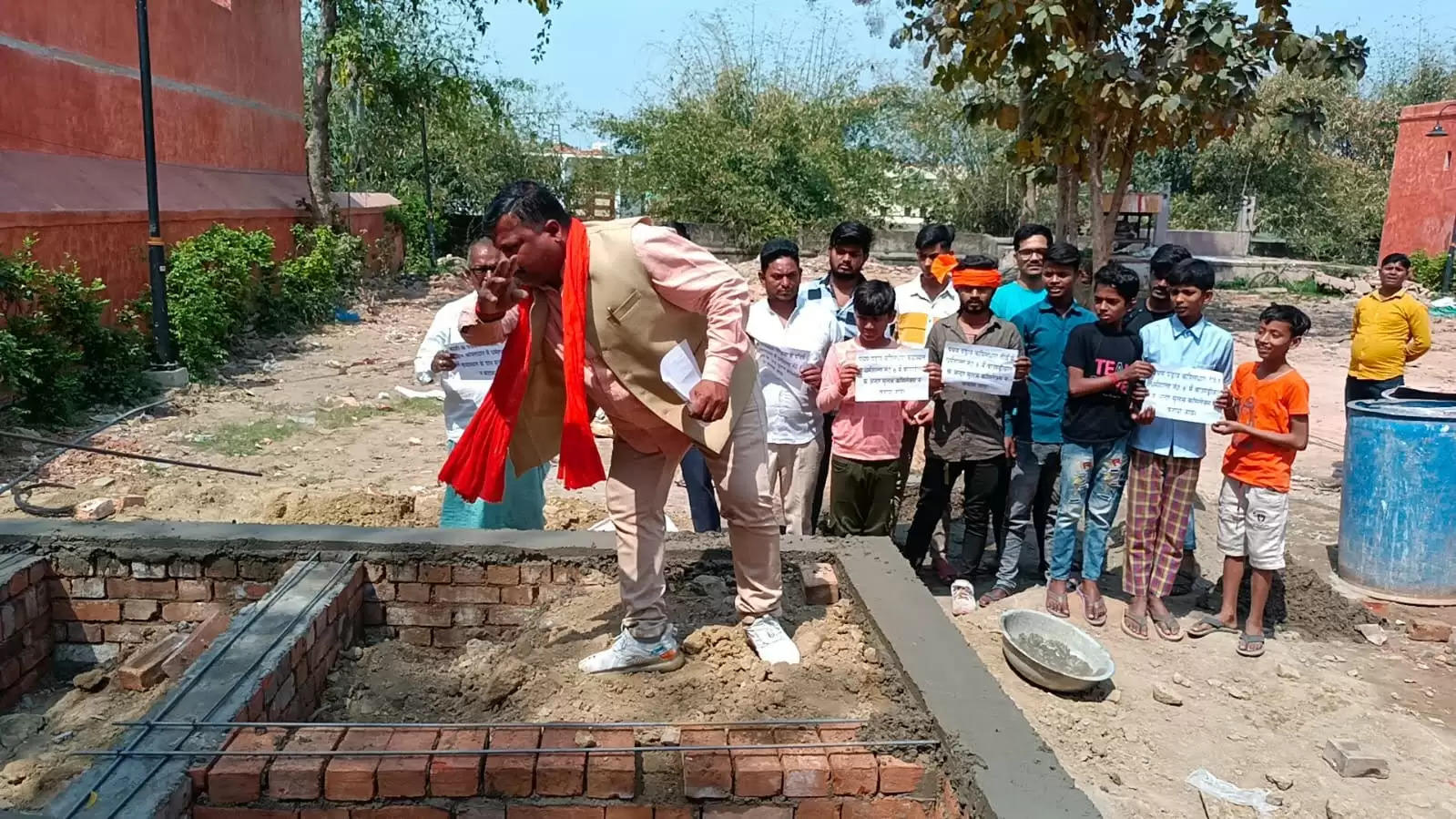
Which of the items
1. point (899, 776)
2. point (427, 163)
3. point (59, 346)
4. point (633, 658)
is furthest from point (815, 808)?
point (427, 163)

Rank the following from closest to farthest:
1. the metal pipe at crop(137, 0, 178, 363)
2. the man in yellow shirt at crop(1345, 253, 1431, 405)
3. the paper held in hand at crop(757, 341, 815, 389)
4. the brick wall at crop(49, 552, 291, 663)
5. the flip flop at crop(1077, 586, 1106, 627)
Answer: the brick wall at crop(49, 552, 291, 663), the paper held in hand at crop(757, 341, 815, 389), the flip flop at crop(1077, 586, 1106, 627), the man in yellow shirt at crop(1345, 253, 1431, 405), the metal pipe at crop(137, 0, 178, 363)

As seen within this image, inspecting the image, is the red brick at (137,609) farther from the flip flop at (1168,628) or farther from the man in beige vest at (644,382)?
the flip flop at (1168,628)

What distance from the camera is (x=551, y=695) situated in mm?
3084

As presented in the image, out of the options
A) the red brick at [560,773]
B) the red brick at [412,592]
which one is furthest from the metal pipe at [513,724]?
the red brick at [412,592]

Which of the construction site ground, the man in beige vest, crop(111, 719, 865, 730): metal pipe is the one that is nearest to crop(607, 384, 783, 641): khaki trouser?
the man in beige vest

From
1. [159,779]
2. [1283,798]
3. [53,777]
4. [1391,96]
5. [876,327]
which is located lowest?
[1283,798]

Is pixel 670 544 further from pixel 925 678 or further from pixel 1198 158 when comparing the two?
pixel 1198 158

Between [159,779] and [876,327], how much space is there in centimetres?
341

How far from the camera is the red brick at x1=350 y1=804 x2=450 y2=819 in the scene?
8.07ft

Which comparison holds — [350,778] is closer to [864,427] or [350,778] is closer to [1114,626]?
[864,427]

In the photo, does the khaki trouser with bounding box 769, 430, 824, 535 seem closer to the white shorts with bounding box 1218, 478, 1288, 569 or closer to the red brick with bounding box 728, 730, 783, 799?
the white shorts with bounding box 1218, 478, 1288, 569

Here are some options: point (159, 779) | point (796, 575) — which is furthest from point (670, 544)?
point (159, 779)

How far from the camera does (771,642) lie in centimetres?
323

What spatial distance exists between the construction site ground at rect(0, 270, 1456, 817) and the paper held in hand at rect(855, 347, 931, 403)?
3.93 ft
